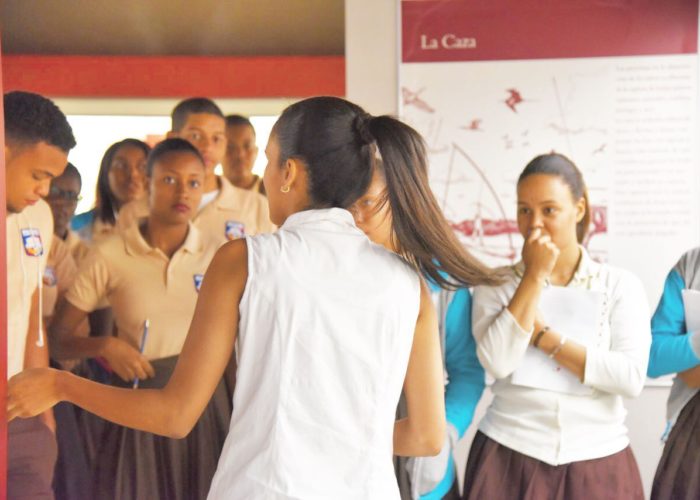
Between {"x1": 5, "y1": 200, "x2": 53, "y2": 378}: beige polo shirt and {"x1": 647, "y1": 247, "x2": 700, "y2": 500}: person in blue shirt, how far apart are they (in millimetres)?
1919

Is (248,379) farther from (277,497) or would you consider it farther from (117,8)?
(117,8)

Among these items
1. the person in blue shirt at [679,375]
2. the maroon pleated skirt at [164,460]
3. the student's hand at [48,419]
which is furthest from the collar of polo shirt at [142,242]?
the person in blue shirt at [679,375]

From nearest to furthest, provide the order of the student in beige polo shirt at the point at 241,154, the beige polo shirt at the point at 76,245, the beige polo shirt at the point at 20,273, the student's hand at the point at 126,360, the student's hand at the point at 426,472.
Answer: the beige polo shirt at the point at 20,273, the student's hand at the point at 426,472, the student's hand at the point at 126,360, the beige polo shirt at the point at 76,245, the student in beige polo shirt at the point at 241,154

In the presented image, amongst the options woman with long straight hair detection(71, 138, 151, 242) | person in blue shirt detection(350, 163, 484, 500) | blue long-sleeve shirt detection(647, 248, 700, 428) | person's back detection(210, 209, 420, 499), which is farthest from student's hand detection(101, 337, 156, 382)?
person's back detection(210, 209, 420, 499)

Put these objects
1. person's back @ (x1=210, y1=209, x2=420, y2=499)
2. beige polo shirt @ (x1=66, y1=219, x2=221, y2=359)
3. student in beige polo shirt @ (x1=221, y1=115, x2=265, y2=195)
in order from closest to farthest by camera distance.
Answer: person's back @ (x1=210, y1=209, x2=420, y2=499) → beige polo shirt @ (x1=66, y1=219, x2=221, y2=359) → student in beige polo shirt @ (x1=221, y1=115, x2=265, y2=195)

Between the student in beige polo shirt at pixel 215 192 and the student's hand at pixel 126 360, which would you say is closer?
the student's hand at pixel 126 360

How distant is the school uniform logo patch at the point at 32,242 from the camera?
116 inches

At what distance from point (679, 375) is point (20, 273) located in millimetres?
2066

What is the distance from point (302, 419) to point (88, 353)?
2.09 meters

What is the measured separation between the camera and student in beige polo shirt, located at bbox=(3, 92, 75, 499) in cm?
258

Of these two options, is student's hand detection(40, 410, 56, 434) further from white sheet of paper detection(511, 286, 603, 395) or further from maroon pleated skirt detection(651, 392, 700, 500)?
maroon pleated skirt detection(651, 392, 700, 500)

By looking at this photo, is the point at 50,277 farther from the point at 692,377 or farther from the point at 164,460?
the point at 692,377

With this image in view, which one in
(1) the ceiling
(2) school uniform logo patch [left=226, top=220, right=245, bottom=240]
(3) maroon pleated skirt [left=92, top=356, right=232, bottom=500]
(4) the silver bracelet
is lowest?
(3) maroon pleated skirt [left=92, top=356, right=232, bottom=500]

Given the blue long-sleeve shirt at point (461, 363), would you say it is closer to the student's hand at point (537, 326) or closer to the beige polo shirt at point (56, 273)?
the student's hand at point (537, 326)
